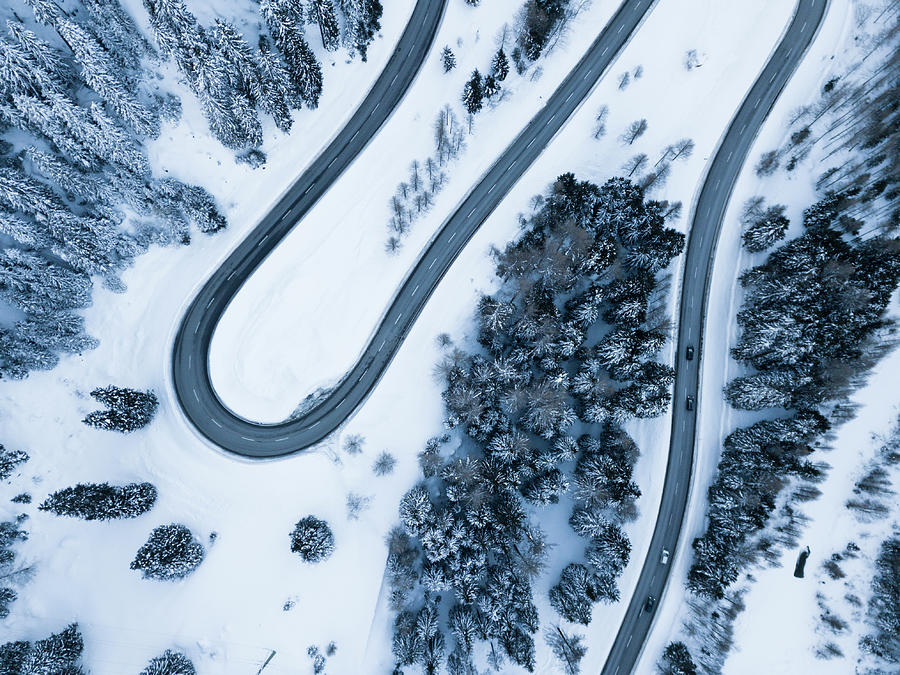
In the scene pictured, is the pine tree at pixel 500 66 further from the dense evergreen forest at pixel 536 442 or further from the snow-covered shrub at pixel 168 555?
the snow-covered shrub at pixel 168 555

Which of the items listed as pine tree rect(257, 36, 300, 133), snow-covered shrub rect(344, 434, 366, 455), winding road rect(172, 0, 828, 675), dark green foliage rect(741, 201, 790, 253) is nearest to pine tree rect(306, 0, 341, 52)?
pine tree rect(257, 36, 300, 133)

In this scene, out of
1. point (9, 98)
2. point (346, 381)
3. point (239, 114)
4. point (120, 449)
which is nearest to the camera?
point (9, 98)

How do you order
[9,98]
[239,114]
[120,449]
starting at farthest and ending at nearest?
[120,449] < [239,114] < [9,98]

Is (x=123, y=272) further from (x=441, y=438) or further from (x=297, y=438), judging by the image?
(x=441, y=438)

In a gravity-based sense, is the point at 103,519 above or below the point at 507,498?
below

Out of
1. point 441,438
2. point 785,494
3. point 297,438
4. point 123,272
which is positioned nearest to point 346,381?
point 297,438

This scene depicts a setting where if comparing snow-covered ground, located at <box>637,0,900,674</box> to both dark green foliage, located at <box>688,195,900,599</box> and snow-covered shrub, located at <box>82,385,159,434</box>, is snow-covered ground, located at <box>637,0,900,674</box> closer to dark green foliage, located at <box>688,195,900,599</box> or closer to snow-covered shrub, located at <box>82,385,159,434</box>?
dark green foliage, located at <box>688,195,900,599</box>

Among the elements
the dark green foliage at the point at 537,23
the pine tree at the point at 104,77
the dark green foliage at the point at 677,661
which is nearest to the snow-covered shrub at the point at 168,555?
the pine tree at the point at 104,77
